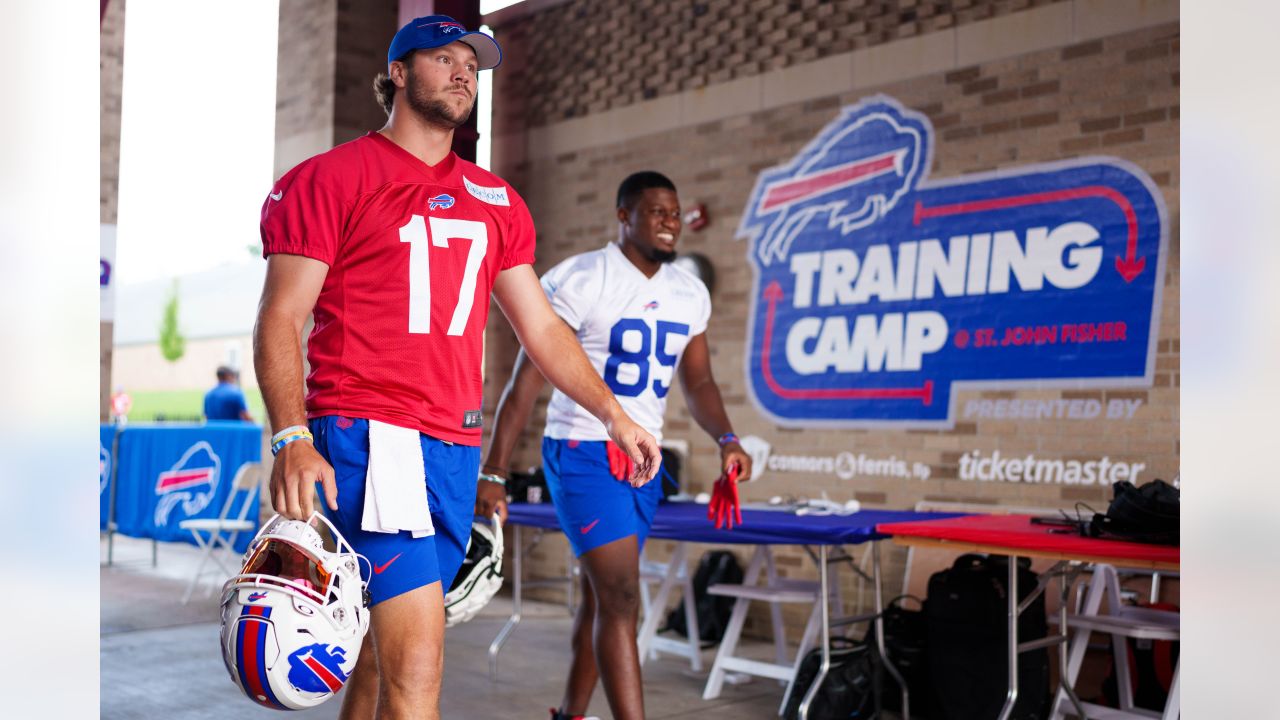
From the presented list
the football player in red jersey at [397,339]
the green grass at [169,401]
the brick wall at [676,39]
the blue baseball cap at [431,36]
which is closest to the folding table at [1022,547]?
the football player in red jersey at [397,339]

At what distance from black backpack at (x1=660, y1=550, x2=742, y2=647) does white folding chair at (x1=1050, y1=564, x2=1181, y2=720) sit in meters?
2.29

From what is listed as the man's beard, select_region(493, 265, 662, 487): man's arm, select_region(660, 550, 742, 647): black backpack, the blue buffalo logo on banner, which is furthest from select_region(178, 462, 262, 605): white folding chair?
the man's beard

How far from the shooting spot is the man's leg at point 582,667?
3682 millimetres

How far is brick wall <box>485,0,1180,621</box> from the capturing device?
5.36m

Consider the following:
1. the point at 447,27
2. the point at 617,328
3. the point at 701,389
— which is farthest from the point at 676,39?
the point at 447,27

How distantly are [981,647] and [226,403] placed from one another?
8194mm

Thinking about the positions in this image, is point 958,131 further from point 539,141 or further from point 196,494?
point 196,494

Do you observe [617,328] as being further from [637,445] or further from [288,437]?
[288,437]

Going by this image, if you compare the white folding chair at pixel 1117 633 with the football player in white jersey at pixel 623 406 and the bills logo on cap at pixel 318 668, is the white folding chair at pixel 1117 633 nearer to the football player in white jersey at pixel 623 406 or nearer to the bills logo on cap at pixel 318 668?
the football player in white jersey at pixel 623 406

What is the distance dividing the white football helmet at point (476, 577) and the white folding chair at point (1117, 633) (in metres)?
2.39

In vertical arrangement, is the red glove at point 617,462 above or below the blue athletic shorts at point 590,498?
above

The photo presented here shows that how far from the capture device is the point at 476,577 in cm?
280

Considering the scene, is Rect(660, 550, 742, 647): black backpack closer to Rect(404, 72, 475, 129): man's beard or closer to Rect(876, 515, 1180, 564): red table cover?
Rect(876, 515, 1180, 564): red table cover
